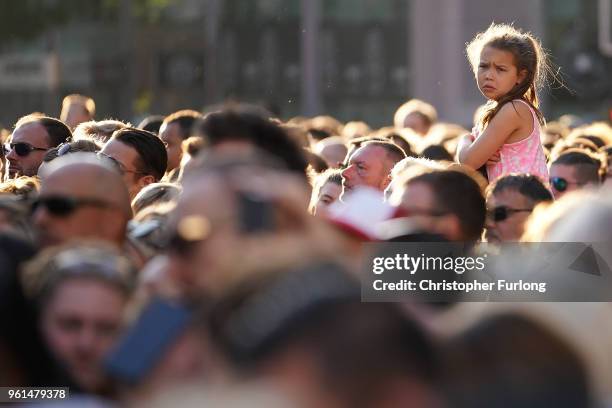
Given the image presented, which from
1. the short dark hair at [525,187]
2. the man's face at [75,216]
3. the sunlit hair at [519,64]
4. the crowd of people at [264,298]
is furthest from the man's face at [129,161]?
the man's face at [75,216]

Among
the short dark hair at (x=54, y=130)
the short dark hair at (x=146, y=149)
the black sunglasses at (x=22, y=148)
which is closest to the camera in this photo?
the short dark hair at (x=146, y=149)

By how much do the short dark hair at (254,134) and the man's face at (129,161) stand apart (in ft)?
13.1

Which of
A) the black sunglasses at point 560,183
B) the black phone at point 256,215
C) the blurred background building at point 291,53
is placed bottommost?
Result: the black sunglasses at point 560,183

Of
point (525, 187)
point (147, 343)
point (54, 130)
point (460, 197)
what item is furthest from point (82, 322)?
point (54, 130)

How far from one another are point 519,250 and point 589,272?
0.61 meters

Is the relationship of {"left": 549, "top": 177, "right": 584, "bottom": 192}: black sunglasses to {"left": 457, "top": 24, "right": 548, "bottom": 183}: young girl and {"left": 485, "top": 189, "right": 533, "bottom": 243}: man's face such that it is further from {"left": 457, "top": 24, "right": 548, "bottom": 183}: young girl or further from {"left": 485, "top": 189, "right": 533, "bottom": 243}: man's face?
{"left": 485, "top": 189, "right": 533, "bottom": 243}: man's face

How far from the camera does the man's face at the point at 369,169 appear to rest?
8000 millimetres

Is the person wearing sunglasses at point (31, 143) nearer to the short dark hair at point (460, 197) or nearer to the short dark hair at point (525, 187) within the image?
the short dark hair at point (525, 187)

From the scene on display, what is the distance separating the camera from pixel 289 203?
2631 millimetres

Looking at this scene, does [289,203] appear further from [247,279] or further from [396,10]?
[396,10]

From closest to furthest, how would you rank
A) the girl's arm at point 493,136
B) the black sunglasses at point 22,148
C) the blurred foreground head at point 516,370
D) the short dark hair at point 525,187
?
the blurred foreground head at point 516,370 → the short dark hair at point 525,187 → the girl's arm at point 493,136 → the black sunglasses at point 22,148

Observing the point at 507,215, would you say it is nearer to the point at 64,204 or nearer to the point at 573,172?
the point at 64,204

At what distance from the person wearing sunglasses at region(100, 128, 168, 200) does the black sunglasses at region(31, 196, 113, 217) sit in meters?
3.31

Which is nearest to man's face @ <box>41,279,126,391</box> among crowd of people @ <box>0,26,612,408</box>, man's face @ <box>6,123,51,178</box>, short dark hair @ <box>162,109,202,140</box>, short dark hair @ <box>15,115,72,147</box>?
crowd of people @ <box>0,26,612,408</box>
